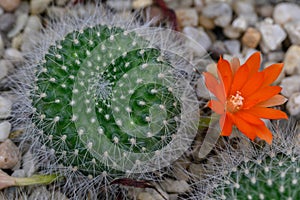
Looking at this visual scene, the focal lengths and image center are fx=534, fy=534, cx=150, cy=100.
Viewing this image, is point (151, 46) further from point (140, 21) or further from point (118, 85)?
point (140, 21)

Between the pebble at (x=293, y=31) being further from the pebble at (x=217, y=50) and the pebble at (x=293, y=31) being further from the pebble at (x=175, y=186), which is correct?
the pebble at (x=175, y=186)

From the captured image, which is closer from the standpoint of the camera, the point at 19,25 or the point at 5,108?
the point at 5,108

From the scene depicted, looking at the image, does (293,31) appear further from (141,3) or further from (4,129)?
(4,129)

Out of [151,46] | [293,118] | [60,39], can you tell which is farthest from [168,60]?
[293,118]

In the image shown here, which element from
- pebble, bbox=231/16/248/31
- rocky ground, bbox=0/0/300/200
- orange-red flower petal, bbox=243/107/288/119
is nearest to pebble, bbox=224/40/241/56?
rocky ground, bbox=0/0/300/200

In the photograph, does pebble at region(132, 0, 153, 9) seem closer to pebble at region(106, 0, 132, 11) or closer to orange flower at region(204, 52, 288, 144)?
pebble at region(106, 0, 132, 11)

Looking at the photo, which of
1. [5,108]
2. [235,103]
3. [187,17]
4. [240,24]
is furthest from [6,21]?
[235,103]

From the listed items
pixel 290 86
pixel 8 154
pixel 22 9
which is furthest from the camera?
pixel 22 9
